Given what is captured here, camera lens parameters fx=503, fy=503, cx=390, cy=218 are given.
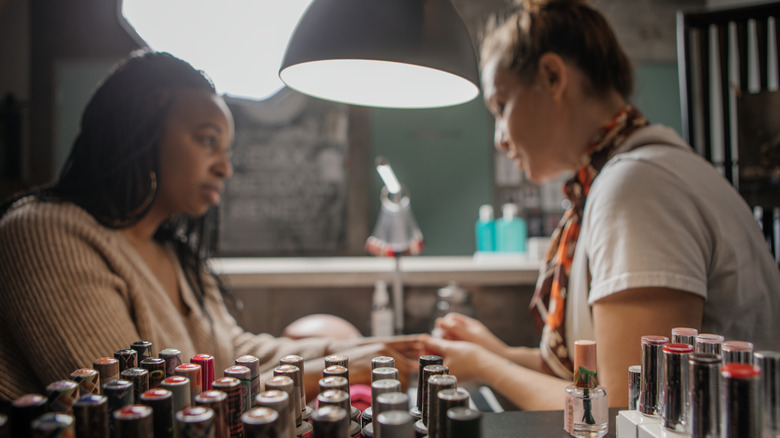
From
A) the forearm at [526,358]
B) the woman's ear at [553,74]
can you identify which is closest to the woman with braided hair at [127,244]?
the forearm at [526,358]

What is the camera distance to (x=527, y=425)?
1.78ft

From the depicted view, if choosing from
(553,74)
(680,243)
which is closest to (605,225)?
(680,243)

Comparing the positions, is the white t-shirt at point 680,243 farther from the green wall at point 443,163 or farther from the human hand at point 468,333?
the green wall at point 443,163

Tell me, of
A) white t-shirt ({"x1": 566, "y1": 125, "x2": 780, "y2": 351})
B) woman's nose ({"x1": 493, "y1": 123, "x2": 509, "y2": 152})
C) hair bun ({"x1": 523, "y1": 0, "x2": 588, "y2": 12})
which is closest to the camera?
white t-shirt ({"x1": 566, "y1": 125, "x2": 780, "y2": 351})

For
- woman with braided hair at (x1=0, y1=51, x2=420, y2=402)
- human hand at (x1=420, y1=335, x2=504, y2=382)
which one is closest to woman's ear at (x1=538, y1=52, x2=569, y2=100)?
human hand at (x1=420, y1=335, x2=504, y2=382)

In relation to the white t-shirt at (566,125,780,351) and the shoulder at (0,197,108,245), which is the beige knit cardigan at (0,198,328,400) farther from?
the white t-shirt at (566,125,780,351)

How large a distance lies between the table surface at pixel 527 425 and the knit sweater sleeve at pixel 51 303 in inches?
27.8

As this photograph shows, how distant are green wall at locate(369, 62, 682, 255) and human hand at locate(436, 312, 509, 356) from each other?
2127mm

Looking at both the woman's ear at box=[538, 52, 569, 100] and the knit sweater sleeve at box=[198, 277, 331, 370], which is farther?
the knit sweater sleeve at box=[198, 277, 331, 370]

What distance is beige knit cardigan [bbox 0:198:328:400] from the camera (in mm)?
875

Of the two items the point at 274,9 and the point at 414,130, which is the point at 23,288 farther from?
the point at 414,130

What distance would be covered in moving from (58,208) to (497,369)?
0.96m

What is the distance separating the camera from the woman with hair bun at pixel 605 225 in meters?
0.75

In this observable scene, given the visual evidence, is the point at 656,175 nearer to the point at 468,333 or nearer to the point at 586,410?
the point at 586,410
